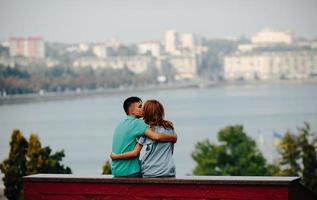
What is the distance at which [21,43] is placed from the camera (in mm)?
120625

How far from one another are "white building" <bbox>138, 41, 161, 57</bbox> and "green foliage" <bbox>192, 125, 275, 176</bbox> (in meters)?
119

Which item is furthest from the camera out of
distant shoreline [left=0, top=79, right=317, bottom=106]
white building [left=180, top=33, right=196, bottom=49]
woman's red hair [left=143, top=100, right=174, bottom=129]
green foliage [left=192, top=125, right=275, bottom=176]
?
white building [left=180, top=33, right=196, bottom=49]

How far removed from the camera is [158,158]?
13.6ft

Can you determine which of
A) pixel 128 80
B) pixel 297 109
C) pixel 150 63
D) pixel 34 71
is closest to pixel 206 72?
pixel 150 63

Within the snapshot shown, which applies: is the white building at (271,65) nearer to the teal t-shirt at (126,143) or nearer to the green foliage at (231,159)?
the green foliage at (231,159)

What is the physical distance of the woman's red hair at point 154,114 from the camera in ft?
13.4

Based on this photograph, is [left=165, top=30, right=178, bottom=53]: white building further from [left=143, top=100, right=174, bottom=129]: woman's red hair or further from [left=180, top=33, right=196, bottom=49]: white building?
[left=143, top=100, right=174, bottom=129]: woman's red hair

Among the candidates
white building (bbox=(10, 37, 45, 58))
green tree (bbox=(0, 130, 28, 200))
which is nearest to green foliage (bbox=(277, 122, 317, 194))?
green tree (bbox=(0, 130, 28, 200))

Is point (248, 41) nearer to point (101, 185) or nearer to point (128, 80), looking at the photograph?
point (128, 80)

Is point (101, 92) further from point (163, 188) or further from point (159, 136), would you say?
point (163, 188)

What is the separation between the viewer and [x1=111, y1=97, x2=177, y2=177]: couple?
4137 millimetres

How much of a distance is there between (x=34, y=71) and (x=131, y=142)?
3579 inches

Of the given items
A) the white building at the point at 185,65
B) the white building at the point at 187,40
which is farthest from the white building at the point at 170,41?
the white building at the point at 185,65

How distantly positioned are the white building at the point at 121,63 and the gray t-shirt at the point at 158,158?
355ft
